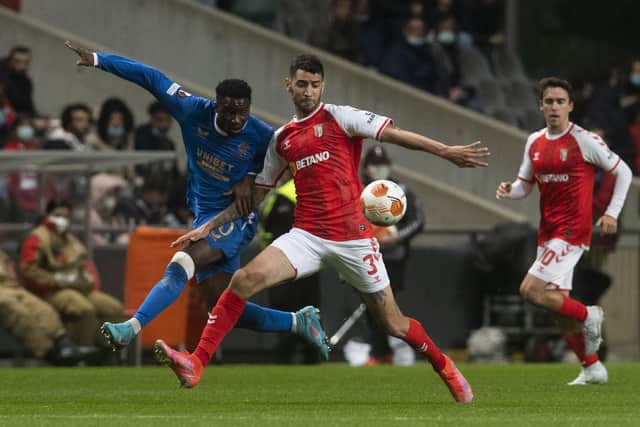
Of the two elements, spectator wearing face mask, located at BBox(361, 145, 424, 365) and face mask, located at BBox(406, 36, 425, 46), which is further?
face mask, located at BBox(406, 36, 425, 46)

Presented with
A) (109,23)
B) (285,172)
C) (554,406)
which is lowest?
(554,406)

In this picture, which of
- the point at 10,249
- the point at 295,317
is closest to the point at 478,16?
the point at 10,249

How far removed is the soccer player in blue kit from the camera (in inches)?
488

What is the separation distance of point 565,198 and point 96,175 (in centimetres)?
741

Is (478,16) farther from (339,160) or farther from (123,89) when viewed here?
(339,160)

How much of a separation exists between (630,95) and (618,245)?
5.41 metres

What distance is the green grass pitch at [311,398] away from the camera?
10305 mm

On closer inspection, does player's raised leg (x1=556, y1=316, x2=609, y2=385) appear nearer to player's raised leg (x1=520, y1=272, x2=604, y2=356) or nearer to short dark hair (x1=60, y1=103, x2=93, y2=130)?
player's raised leg (x1=520, y1=272, x2=604, y2=356)

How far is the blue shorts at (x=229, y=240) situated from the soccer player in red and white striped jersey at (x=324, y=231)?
3.98 feet

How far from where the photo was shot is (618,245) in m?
20.8

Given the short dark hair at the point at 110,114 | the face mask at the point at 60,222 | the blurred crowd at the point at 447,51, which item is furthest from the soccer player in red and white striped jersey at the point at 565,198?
the blurred crowd at the point at 447,51

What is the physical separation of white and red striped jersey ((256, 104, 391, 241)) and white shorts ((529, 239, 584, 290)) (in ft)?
9.17

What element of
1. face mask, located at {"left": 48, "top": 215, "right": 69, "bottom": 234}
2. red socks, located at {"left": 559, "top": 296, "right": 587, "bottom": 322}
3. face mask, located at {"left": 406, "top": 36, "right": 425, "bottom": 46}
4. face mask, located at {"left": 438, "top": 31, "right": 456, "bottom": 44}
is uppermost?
face mask, located at {"left": 438, "top": 31, "right": 456, "bottom": 44}

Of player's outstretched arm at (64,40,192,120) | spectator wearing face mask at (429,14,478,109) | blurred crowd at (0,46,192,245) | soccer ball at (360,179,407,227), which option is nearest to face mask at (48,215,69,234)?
blurred crowd at (0,46,192,245)
